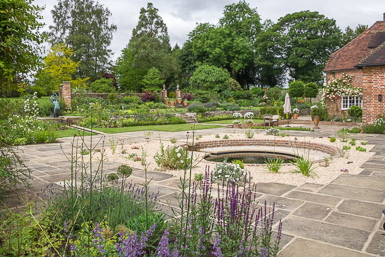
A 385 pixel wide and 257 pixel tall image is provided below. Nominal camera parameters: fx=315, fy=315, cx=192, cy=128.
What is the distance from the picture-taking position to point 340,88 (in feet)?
68.0

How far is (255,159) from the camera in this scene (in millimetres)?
8922

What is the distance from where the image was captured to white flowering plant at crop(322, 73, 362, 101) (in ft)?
66.5

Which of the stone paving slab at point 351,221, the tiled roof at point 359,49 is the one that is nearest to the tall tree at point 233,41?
the tiled roof at point 359,49

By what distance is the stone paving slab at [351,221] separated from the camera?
336 cm

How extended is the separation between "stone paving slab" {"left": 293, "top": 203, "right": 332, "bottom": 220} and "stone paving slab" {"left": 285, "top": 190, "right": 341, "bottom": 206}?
187mm

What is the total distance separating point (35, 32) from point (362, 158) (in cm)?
719

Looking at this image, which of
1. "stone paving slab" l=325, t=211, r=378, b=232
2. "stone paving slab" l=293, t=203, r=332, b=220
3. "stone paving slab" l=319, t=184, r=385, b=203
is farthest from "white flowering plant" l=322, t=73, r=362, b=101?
"stone paving slab" l=325, t=211, r=378, b=232

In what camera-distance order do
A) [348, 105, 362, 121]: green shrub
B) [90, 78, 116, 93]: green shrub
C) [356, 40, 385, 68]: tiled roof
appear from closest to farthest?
[356, 40, 385, 68]: tiled roof, [348, 105, 362, 121]: green shrub, [90, 78, 116, 93]: green shrub

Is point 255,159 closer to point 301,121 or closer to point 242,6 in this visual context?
point 301,121

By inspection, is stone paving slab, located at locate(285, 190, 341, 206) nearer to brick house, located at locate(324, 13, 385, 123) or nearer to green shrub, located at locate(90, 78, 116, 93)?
brick house, located at locate(324, 13, 385, 123)

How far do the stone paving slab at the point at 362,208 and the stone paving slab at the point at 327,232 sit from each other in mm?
577

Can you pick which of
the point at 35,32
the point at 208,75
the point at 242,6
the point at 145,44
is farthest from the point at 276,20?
the point at 35,32

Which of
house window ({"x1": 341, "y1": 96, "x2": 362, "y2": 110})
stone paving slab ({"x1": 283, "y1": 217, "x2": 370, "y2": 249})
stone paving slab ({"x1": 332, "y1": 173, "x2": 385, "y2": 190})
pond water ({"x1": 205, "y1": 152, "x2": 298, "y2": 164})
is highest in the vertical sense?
house window ({"x1": 341, "y1": 96, "x2": 362, "y2": 110})

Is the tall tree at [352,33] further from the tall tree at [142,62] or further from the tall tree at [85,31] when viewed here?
the tall tree at [85,31]
